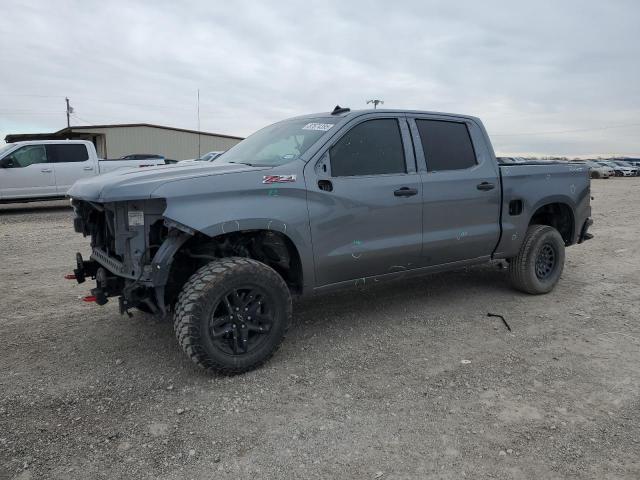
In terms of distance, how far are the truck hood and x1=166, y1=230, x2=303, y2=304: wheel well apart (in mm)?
462

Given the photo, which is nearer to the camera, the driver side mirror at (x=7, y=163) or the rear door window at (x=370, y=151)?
the rear door window at (x=370, y=151)

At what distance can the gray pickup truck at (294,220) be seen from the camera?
3.44 metres

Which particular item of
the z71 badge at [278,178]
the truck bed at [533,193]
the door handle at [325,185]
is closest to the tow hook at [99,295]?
the z71 badge at [278,178]

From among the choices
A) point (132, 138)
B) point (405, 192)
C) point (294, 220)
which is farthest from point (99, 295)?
point (132, 138)

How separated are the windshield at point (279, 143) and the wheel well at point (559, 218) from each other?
2942 millimetres

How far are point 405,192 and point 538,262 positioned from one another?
2194 millimetres

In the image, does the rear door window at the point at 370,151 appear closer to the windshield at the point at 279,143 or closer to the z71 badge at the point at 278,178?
the windshield at the point at 279,143

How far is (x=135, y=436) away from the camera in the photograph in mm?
2902

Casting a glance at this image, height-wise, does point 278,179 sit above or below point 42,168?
below

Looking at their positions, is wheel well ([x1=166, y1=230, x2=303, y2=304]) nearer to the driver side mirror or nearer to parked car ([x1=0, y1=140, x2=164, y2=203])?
parked car ([x1=0, y1=140, x2=164, y2=203])

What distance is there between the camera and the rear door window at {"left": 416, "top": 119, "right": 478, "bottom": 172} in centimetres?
469

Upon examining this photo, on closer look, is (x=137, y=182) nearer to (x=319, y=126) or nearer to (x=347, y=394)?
(x=319, y=126)

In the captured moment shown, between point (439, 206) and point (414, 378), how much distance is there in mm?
1670

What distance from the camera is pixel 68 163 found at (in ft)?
45.0
